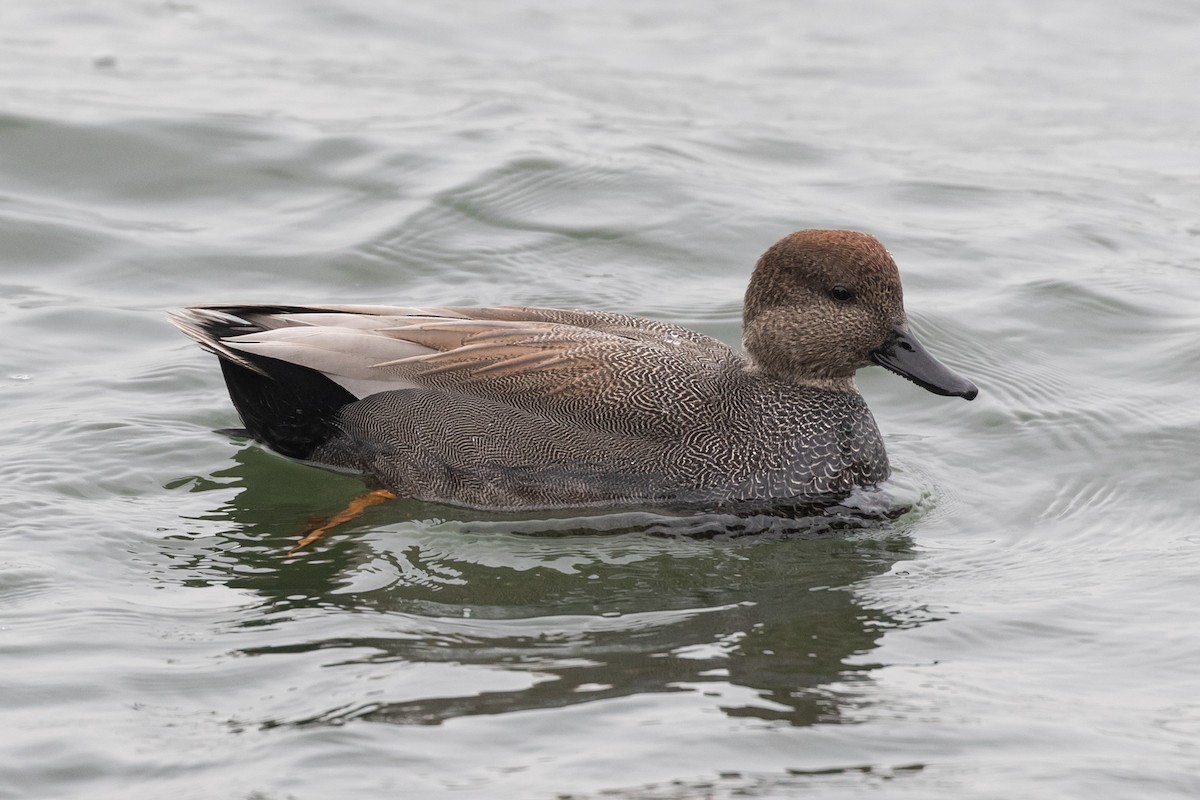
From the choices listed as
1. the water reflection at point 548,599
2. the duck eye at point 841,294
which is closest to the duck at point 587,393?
the duck eye at point 841,294

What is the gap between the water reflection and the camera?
A: 5.48m

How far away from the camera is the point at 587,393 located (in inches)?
268

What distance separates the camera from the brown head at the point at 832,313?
698 cm

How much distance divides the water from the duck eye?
0.99 metres

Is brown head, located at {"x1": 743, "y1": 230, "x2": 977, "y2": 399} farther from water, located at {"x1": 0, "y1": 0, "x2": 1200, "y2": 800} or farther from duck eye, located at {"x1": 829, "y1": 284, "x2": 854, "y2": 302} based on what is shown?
water, located at {"x1": 0, "y1": 0, "x2": 1200, "y2": 800}

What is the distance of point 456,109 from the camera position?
12.6 metres

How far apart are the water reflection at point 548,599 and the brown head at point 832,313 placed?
2.32 feet

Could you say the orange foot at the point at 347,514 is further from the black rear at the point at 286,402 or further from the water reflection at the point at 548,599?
the black rear at the point at 286,402

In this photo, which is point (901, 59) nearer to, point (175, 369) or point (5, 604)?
point (175, 369)

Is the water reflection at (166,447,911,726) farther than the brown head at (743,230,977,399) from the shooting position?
No

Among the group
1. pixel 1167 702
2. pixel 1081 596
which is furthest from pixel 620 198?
pixel 1167 702

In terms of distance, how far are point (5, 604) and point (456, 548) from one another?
172 centimetres

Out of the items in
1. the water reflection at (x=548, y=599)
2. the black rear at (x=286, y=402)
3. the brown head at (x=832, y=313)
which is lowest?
the water reflection at (x=548, y=599)

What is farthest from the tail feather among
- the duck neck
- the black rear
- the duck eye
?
the duck eye
